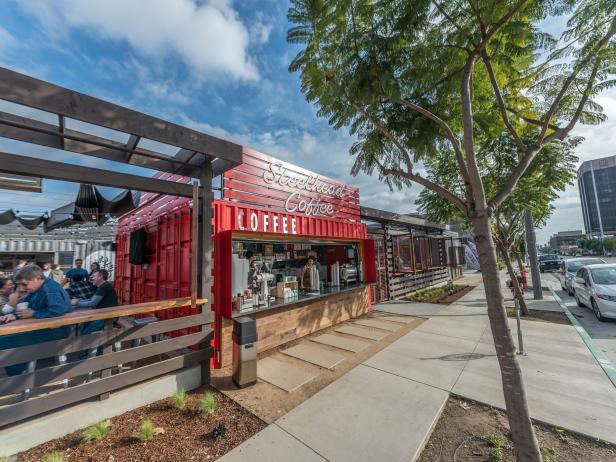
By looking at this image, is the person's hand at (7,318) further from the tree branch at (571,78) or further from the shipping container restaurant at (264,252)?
the tree branch at (571,78)

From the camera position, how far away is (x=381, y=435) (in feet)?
9.10

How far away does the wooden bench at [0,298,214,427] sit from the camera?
102 inches

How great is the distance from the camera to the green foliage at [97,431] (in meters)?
2.76

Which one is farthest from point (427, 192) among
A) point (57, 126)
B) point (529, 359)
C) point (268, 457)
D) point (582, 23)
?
point (57, 126)

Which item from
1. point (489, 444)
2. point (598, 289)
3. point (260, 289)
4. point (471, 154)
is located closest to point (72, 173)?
point (260, 289)

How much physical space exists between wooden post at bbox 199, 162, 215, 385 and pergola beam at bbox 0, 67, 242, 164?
52 cm

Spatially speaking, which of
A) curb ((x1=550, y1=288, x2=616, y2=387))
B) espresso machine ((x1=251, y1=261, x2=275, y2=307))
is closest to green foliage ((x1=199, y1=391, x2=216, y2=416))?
espresso machine ((x1=251, y1=261, x2=275, y2=307))

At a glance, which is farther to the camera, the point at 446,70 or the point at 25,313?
the point at 446,70

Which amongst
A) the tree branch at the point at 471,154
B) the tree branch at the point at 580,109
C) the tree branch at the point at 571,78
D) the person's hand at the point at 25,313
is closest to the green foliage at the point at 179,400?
the person's hand at the point at 25,313

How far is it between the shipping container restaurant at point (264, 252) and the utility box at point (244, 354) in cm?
68

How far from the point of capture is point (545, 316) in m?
7.59

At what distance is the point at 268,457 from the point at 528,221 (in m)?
11.9

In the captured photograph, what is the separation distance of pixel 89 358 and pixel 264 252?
→ 459cm

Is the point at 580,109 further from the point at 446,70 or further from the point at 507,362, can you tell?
the point at 507,362
